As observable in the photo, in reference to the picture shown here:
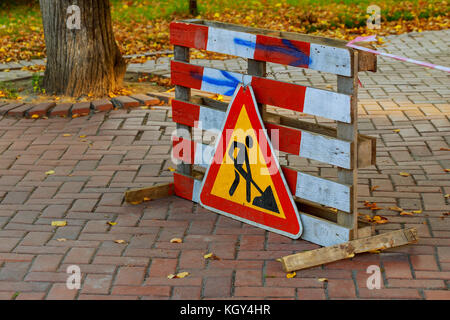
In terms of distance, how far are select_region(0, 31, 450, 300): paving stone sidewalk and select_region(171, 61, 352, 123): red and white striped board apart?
0.79 m

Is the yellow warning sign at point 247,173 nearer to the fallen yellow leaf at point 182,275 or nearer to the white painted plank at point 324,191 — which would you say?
the white painted plank at point 324,191

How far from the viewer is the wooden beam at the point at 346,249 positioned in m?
3.78

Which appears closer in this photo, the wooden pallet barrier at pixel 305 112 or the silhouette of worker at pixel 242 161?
the wooden pallet barrier at pixel 305 112

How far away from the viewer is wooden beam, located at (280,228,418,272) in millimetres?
3779

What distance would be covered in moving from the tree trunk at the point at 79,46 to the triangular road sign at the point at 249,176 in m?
3.05

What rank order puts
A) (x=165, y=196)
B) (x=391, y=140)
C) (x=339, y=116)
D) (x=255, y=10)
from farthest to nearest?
(x=255, y=10)
(x=391, y=140)
(x=165, y=196)
(x=339, y=116)

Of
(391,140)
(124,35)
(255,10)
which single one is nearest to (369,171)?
(391,140)

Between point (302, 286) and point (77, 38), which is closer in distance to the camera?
point (302, 286)

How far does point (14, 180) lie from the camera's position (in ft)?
17.1

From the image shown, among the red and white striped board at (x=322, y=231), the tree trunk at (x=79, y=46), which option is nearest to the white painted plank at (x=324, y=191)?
the red and white striped board at (x=322, y=231)

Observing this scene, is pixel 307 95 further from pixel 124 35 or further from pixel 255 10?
pixel 255 10

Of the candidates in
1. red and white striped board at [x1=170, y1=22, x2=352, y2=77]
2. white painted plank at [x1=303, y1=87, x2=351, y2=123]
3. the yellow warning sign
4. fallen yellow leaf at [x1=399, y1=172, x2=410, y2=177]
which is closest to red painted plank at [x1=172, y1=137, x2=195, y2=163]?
the yellow warning sign
